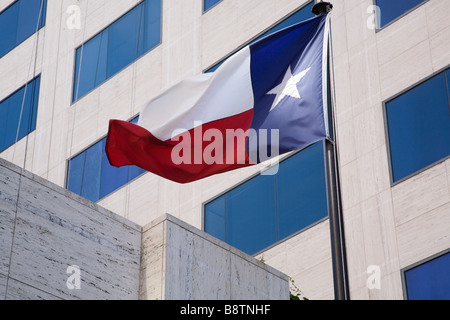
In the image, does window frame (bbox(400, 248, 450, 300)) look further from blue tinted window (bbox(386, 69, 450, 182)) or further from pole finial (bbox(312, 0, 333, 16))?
pole finial (bbox(312, 0, 333, 16))

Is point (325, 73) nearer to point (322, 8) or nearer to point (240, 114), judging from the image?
point (322, 8)

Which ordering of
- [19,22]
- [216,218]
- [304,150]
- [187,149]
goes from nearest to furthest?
[187,149] < [304,150] < [216,218] < [19,22]

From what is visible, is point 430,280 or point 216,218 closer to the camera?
point 430,280

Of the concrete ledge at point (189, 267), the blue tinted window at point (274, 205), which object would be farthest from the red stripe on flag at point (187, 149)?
the blue tinted window at point (274, 205)

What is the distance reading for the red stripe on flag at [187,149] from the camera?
43.9ft

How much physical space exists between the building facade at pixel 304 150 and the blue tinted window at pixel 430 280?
0.02m

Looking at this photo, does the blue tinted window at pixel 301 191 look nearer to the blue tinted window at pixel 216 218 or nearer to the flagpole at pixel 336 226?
the blue tinted window at pixel 216 218

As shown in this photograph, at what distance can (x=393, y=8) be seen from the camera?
23328mm

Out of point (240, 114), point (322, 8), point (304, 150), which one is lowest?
point (240, 114)

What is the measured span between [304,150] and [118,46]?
388 inches

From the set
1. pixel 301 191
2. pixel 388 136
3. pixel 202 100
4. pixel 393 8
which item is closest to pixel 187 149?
pixel 202 100

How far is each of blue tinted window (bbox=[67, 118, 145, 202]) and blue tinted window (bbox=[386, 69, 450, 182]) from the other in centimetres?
867

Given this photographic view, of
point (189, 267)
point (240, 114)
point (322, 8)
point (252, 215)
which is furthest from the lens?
point (252, 215)
